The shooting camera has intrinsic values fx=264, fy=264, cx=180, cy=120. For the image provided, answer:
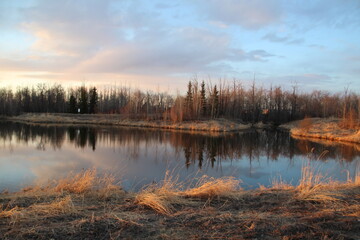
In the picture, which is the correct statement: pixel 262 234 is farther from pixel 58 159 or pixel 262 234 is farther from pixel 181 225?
pixel 58 159

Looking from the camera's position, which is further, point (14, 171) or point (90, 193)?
point (14, 171)

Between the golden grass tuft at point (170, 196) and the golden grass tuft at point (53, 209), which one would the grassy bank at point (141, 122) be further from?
the golden grass tuft at point (53, 209)

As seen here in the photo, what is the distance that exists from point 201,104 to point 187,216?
41927mm

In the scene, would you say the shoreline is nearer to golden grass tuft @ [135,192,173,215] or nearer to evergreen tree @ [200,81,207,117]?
evergreen tree @ [200,81,207,117]

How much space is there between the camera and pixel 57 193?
18.7 ft

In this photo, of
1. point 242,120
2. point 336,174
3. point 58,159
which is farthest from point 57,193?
point 242,120

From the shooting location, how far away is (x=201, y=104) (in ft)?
150

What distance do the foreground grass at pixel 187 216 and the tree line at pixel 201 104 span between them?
34.4 m

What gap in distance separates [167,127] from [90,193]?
32.6m

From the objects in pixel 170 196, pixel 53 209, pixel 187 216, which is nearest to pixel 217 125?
pixel 170 196

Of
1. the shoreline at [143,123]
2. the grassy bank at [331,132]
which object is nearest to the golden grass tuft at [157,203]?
the grassy bank at [331,132]

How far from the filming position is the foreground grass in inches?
135

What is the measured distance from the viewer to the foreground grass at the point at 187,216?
3.42 m

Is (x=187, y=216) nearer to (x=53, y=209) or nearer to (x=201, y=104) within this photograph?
(x=53, y=209)
